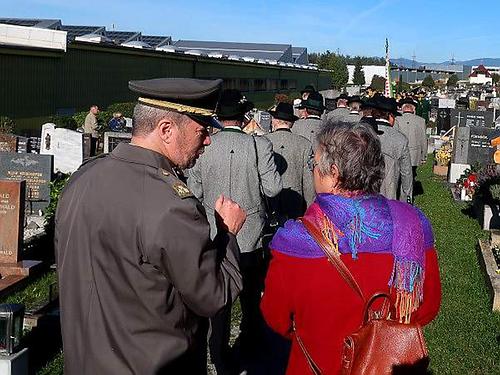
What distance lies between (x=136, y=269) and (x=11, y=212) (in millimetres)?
5793

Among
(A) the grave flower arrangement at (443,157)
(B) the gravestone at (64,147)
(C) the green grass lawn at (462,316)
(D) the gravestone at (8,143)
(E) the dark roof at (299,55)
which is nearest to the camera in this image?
(C) the green grass lawn at (462,316)

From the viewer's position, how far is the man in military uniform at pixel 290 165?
7.84 metres

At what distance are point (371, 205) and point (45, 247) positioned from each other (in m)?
7.16

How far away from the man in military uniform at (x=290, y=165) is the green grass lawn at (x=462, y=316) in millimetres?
1843

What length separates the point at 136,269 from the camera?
8.03 ft

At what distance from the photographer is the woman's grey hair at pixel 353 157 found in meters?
2.86

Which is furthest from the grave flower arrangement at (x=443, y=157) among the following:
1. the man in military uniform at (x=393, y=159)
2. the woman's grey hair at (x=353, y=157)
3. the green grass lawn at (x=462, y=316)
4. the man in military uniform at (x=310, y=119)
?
the woman's grey hair at (x=353, y=157)

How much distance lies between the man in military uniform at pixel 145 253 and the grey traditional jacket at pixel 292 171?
5123 millimetres

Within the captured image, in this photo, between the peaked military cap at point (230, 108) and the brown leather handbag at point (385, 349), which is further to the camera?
the peaked military cap at point (230, 108)

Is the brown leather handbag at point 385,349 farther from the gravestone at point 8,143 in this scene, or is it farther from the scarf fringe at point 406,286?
the gravestone at point 8,143

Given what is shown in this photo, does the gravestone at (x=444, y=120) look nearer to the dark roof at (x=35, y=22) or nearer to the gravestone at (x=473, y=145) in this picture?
the gravestone at (x=473, y=145)

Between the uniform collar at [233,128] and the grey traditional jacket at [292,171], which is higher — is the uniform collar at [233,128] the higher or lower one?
the higher one

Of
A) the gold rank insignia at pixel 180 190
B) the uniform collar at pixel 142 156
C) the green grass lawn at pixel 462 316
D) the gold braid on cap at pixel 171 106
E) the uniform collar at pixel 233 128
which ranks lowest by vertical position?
the green grass lawn at pixel 462 316

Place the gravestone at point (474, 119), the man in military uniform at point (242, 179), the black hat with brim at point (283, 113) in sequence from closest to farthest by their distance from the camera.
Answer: the man in military uniform at point (242, 179) → the black hat with brim at point (283, 113) → the gravestone at point (474, 119)
